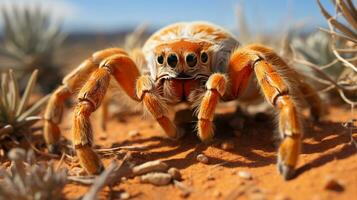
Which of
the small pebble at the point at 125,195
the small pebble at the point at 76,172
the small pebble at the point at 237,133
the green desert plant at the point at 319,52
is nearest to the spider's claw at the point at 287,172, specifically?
the small pebble at the point at 125,195

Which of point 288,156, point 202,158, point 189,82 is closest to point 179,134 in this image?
point 189,82

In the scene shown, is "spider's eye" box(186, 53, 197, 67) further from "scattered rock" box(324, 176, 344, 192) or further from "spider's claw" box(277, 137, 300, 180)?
"scattered rock" box(324, 176, 344, 192)

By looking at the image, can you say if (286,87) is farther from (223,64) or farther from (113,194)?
(113,194)

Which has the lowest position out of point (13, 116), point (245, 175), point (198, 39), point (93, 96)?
point (245, 175)

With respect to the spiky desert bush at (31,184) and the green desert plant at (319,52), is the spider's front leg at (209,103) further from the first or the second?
the green desert plant at (319,52)

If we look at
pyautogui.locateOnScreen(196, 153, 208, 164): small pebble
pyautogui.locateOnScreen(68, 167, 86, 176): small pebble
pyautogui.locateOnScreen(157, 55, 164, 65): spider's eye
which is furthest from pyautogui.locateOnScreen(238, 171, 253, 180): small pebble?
pyautogui.locateOnScreen(157, 55, 164, 65): spider's eye

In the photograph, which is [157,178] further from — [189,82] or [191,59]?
[191,59]
